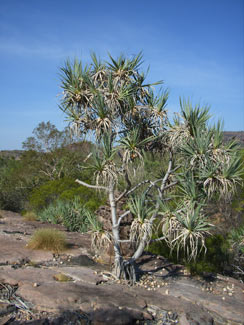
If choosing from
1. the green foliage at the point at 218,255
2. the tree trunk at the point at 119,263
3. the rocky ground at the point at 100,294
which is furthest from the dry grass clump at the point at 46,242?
the green foliage at the point at 218,255

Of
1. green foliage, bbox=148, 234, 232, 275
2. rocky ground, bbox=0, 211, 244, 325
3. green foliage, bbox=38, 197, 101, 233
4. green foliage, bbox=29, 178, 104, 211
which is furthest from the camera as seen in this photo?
green foliage, bbox=29, 178, 104, 211

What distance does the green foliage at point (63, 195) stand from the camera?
43.4 feet

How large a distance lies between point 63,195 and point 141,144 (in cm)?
908

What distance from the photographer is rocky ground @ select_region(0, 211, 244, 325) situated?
4.34 meters

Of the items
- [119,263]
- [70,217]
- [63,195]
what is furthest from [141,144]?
Result: [63,195]

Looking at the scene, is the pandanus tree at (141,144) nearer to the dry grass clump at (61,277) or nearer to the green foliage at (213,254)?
the dry grass clump at (61,277)

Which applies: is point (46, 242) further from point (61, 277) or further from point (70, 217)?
point (70, 217)

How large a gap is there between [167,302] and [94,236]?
159 centimetres

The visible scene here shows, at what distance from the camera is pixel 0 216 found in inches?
443

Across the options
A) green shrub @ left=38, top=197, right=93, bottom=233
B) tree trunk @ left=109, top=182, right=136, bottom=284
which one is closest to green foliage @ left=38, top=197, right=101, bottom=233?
green shrub @ left=38, top=197, right=93, bottom=233

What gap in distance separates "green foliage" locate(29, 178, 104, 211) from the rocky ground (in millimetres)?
5871

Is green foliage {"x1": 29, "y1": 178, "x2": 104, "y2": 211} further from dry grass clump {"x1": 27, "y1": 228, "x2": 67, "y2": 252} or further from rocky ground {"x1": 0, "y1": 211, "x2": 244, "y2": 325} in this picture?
rocky ground {"x1": 0, "y1": 211, "x2": 244, "y2": 325}

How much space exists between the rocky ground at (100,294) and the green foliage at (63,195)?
19.3 feet

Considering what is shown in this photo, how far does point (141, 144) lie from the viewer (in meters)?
5.33
